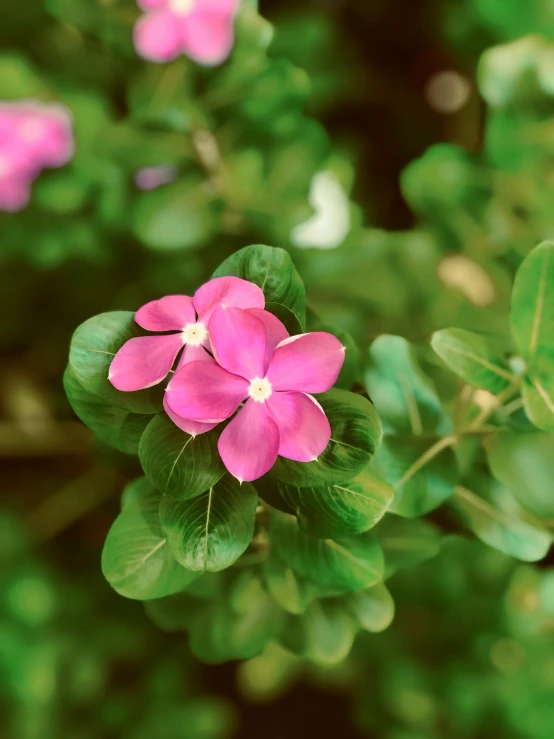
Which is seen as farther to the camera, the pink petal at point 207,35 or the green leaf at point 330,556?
the pink petal at point 207,35

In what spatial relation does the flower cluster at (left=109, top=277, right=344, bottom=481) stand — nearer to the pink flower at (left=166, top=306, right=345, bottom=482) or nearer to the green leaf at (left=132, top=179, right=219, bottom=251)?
the pink flower at (left=166, top=306, right=345, bottom=482)

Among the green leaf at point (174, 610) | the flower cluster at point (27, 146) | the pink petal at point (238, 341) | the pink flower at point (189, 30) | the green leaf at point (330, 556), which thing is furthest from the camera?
the flower cluster at point (27, 146)

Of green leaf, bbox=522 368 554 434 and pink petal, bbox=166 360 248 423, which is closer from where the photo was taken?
pink petal, bbox=166 360 248 423

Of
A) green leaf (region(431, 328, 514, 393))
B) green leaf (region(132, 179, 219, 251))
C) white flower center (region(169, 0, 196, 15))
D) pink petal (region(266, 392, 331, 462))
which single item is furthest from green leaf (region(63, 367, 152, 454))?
white flower center (region(169, 0, 196, 15))

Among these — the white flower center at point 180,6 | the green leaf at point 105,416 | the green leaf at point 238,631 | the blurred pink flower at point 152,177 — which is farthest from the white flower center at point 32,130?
the green leaf at point 238,631

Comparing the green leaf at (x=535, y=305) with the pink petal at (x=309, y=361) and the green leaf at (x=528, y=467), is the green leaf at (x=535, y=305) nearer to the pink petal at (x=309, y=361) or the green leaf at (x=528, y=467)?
the green leaf at (x=528, y=467)

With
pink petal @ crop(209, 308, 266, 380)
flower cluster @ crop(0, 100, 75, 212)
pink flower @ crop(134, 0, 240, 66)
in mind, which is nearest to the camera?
pink petal @ crop(209, 308, 266, 380)
